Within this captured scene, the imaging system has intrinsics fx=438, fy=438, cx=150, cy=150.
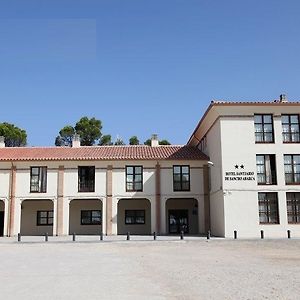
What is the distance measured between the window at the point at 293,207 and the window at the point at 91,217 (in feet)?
51.2

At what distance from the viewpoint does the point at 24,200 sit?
3525 cm

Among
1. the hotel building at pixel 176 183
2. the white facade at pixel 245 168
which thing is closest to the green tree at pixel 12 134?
the hotel building at pixel 176 183

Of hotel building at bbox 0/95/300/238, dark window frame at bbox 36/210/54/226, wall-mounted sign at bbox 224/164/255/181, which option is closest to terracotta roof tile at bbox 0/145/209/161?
hotel building at bbox 0/95/300/238

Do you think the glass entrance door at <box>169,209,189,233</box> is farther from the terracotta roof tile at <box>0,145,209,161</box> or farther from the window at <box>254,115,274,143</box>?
the window at <box>254,115,274,143</box>

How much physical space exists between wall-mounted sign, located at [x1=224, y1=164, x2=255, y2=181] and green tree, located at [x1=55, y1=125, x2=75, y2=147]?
46021 millimetres

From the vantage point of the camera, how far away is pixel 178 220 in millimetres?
36000

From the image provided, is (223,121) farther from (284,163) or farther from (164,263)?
(164,263)

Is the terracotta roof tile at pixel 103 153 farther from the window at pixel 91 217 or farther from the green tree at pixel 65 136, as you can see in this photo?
the green tree at pixel 65 136

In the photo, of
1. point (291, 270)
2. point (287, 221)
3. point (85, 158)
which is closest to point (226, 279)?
point (291, 270)

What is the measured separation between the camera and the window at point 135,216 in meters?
36.5

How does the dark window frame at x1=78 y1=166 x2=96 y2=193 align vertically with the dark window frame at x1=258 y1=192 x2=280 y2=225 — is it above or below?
above

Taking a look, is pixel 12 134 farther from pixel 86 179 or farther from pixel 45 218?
pixel 86 179

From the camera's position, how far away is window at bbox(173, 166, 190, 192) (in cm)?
3409

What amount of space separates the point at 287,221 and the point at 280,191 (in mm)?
1995
